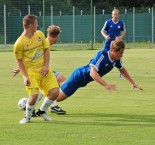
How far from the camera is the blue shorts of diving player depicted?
10.0 meters

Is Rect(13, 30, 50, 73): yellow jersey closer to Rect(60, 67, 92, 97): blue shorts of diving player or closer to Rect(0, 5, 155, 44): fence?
Rect(60, 67, 92, 97): blue shorts of diving player

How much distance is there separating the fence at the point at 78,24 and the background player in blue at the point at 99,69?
94.2 feet

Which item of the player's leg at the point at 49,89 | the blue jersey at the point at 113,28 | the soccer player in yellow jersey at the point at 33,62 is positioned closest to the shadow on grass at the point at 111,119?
the player's leg at the point at 49,89

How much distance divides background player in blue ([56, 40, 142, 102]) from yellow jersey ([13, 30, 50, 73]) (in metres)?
0.87

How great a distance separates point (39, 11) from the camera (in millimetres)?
42375

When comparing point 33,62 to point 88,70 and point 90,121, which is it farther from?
point 90,121

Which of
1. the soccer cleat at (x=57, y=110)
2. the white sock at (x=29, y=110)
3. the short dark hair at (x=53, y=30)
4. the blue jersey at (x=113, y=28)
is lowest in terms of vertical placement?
the soccer cleat at (x=57, y=110)

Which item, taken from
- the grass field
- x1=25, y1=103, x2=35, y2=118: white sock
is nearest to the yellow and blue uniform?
x1=25, y1=103, x2=35, y2=118: white sock

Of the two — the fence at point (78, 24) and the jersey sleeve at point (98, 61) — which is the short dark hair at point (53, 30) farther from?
the fence at point (78, 24)

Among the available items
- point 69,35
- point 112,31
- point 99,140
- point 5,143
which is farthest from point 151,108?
point 69,35

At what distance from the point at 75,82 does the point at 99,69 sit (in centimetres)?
73

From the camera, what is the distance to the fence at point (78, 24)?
41.7m

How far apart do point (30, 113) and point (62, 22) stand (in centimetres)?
3563

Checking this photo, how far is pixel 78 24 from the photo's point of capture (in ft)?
149
